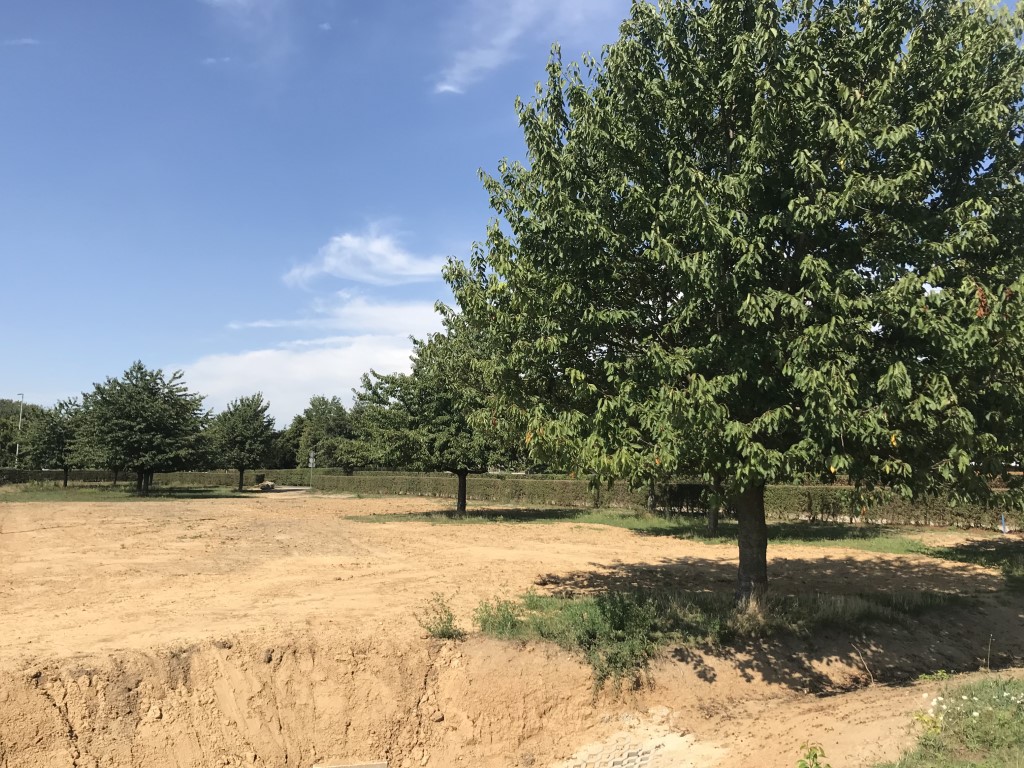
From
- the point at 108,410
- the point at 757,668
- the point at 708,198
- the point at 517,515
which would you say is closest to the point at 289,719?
the point at 757,668

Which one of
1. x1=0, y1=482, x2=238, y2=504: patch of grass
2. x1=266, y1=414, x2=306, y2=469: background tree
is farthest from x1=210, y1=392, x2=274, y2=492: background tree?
x1=266, y1=414, x2=306, y2=469: background tree

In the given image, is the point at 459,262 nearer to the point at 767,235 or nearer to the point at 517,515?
the point at 767,235

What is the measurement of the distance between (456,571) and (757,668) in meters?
7.02

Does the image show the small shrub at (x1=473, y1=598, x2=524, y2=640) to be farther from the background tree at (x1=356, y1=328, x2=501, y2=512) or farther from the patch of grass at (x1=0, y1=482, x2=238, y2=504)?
the patch of grass at (x1=0, y1=482, x2=238, y2=504)

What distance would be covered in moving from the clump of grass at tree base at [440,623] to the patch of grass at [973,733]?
501cm

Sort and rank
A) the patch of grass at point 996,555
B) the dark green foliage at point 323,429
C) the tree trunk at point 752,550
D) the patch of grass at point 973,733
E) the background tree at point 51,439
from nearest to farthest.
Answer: the patch of grass at point 973,733
the tree trunk at point 752,550
the patch of grass at point 996,555
the background tree at point 51,439
the dark green foliage at point 323,429

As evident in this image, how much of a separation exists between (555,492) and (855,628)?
26.6 metres

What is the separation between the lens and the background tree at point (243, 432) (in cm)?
5256

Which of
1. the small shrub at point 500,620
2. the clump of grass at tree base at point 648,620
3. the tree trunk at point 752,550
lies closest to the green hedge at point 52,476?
the small shrub at point 500,620

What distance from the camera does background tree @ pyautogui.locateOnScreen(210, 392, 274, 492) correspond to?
52.6 m

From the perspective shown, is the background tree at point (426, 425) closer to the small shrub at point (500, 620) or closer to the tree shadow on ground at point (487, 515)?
the tree shadow on ground at point (487, 515)

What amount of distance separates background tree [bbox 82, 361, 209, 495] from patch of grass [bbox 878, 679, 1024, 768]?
39.1 m

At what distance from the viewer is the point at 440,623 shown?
28.6 ft

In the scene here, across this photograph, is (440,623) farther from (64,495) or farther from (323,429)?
(323,429)
